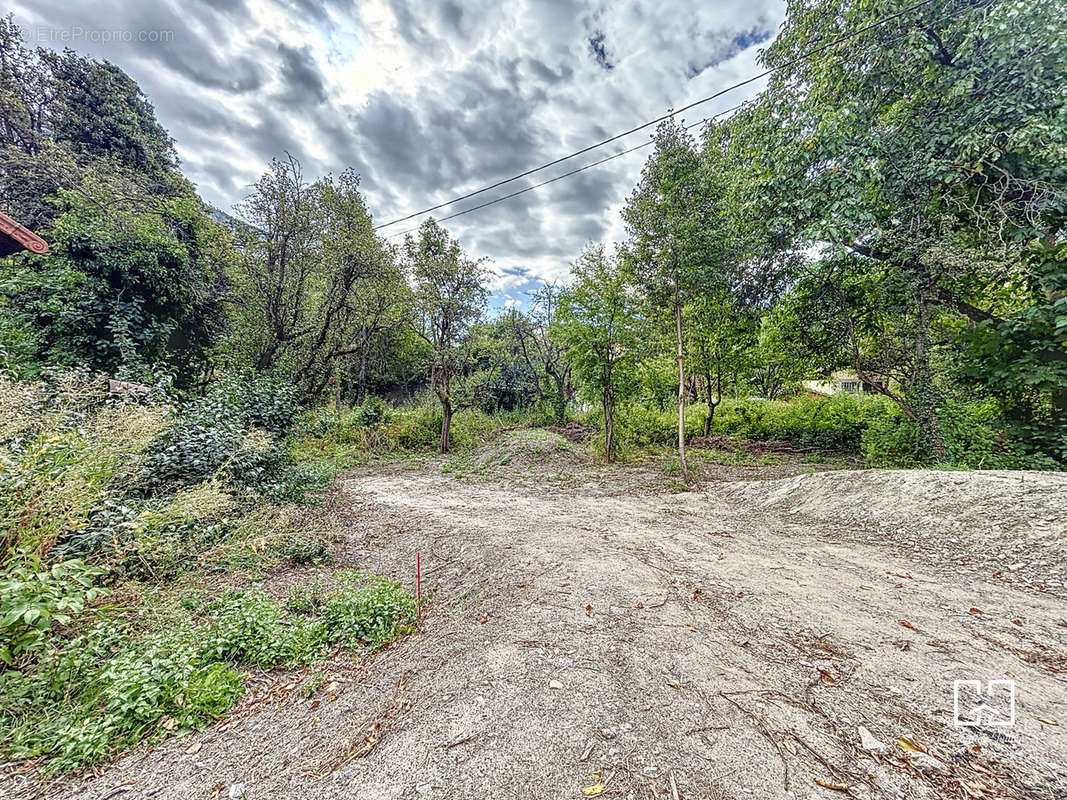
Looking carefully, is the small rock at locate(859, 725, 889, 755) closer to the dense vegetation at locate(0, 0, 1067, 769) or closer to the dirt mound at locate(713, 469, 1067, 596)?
the dense vegetation at locate(0, 0, 1067, 769)

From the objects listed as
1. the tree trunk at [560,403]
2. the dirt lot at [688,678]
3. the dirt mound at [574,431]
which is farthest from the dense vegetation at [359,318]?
the tree trunk at [560,403]

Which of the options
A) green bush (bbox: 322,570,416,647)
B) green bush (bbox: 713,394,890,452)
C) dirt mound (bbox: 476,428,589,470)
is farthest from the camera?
green bush (bbox: 713,394,890,452)

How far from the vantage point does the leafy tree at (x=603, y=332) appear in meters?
7.83

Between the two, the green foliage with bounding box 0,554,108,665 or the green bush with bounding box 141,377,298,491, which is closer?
the green foliage with bounding box 0,554,108,665

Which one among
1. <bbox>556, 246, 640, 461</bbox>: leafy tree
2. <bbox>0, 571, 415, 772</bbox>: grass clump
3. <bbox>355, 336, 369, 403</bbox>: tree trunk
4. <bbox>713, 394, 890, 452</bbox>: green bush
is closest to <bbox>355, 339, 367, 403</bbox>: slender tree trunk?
<bbox>355, 336, 369, 403</bbox>: tree trunk

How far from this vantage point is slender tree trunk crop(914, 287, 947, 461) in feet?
17.8

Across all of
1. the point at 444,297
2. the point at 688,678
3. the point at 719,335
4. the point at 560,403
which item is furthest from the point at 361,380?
the point at 688,678

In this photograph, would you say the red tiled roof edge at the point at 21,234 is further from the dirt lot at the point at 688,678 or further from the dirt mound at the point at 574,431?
the dirt mound at the point at 574,431

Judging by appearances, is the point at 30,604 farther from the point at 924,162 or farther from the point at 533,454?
the point at 924,162

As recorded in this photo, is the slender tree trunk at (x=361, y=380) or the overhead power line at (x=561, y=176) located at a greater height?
the overhead power line at (x=561, y=176)

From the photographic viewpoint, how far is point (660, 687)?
1.68 metres

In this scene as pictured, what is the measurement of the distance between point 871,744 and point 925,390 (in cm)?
637

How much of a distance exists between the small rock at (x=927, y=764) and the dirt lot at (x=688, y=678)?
1cm

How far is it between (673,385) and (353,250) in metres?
9.65
